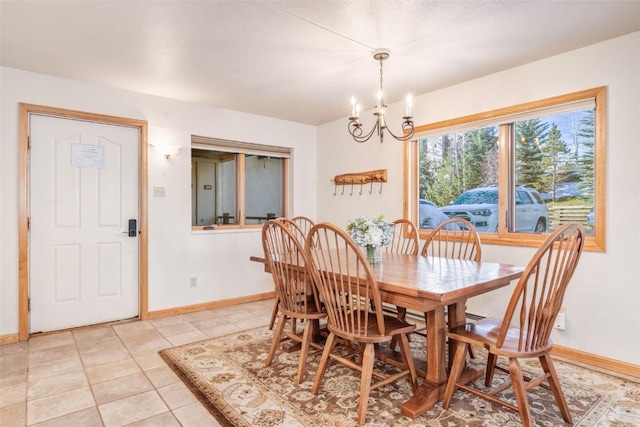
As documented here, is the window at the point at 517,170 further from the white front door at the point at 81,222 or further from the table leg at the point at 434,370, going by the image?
the white front door at the point at 81,222

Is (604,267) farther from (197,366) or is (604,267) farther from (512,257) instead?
(197,366)

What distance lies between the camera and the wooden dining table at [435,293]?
1.79m

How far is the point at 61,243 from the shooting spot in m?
3.30

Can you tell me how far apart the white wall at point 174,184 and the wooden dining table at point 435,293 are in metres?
2.35

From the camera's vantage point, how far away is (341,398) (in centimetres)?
211

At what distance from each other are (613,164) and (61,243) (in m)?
4.46

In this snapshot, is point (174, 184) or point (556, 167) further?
point (174, 184)

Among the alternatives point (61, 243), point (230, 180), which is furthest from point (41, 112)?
point (230, 180)

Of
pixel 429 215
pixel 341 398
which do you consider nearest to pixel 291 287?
pixel 341 398

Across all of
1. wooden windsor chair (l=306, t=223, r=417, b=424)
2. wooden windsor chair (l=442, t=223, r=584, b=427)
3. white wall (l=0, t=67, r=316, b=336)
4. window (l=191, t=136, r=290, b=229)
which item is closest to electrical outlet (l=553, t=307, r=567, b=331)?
wooden windsor chair (l=442, t=223, r=584, b=427)

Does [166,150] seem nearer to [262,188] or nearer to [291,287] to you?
[262,188]

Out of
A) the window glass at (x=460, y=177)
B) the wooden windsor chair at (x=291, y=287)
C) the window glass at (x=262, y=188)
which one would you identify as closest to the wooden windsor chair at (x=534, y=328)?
the wooden windsor chair at (x=291, y=287)

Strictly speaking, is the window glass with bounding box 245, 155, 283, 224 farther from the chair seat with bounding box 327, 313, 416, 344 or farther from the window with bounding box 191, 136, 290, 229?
the chair seat with bounding box 327, 313, 416, 344

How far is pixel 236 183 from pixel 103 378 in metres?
2.58
